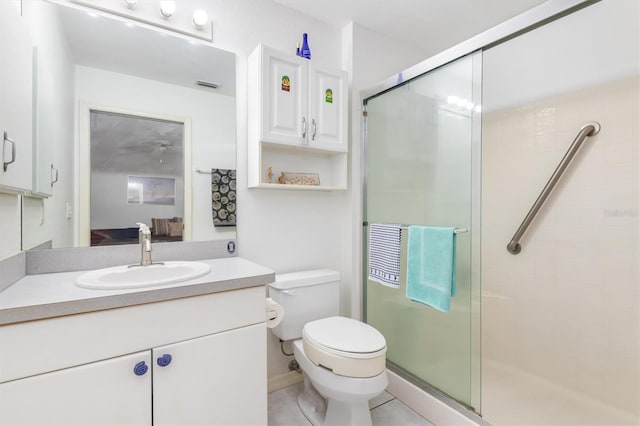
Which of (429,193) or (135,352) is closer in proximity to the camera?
(135,352)

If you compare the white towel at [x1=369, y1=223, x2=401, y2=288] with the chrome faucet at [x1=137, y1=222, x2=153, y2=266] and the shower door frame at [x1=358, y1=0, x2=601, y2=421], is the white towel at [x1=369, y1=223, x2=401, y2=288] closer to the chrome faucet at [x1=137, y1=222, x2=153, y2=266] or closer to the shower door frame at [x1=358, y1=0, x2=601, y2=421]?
the shower door frame at [x1=358, y1=0, x2=601, y2=421]

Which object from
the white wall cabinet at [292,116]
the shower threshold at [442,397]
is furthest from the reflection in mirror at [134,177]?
the shower threshold at [442,397]

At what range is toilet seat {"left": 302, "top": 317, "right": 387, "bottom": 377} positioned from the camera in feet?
4.49

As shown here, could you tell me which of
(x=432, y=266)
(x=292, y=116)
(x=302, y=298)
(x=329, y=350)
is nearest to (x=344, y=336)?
(x=329, y=350)

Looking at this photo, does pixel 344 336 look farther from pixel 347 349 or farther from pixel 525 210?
pixel 525 210

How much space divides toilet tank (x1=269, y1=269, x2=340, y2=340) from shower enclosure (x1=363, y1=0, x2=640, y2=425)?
368 mm

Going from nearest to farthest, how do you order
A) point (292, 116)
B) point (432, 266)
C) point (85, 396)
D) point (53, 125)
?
point (85, 396) → point (53, 125) → point (432, 266) → point (292, 116)

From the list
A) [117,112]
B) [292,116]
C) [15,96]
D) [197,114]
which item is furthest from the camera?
[292,116]

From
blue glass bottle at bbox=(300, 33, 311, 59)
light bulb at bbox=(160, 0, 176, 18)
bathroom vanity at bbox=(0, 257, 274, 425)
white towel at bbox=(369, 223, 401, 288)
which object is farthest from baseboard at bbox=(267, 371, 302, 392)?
light bulb at bbox=(160, 0, 176, 18)

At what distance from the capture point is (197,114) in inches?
66.4

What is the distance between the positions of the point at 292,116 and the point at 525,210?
1.55 metres

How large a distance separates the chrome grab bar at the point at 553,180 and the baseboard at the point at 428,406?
3.32ft

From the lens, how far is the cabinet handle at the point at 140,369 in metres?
1.03

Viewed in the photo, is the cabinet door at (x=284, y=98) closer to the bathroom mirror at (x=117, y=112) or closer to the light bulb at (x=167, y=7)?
the bathroom mirror at (x=117, y=112)
